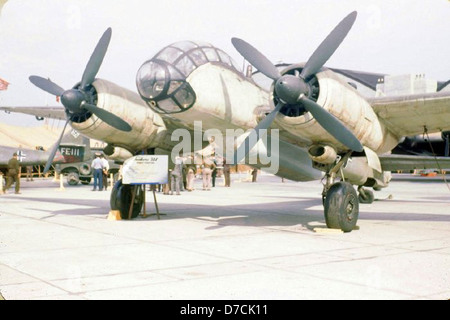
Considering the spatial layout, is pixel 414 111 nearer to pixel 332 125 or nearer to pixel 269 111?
pixel 332 125

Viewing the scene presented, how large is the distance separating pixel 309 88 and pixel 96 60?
19.7 feet

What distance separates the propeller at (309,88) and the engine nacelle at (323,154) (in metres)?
0.62

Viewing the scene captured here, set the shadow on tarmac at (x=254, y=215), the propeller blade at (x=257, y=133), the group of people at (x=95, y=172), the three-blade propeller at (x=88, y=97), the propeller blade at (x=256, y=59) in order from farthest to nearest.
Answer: the group of people at (x=95, y=172) < the shadow on tarmac at (x=254, y=215) < the three-blade propeller at (x=88, y=97) < the propeller blade at (x=256, y=59) < the propeller blade at (x=257, y=133)

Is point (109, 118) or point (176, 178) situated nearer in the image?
point (109, 118)

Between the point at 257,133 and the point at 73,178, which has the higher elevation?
the point at 257,133

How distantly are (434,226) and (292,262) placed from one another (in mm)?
7071

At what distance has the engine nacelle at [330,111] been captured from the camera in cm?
1115

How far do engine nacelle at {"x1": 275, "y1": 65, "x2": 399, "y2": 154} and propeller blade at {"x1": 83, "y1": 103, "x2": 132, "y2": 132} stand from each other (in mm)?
4477

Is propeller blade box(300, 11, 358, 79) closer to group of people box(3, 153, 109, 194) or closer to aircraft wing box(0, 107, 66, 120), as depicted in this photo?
aircraft wing box(0, 107, 66, 120)

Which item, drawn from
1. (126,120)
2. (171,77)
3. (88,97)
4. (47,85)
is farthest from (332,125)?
(47,85)

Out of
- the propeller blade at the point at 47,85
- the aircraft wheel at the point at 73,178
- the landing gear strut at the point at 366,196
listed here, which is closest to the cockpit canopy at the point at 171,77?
the propeller blade at the point at 47,85

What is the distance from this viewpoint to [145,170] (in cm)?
1441

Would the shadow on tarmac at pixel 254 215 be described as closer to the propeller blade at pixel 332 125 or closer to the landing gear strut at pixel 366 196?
Answer: the landing gear strut at pixel 366 196
